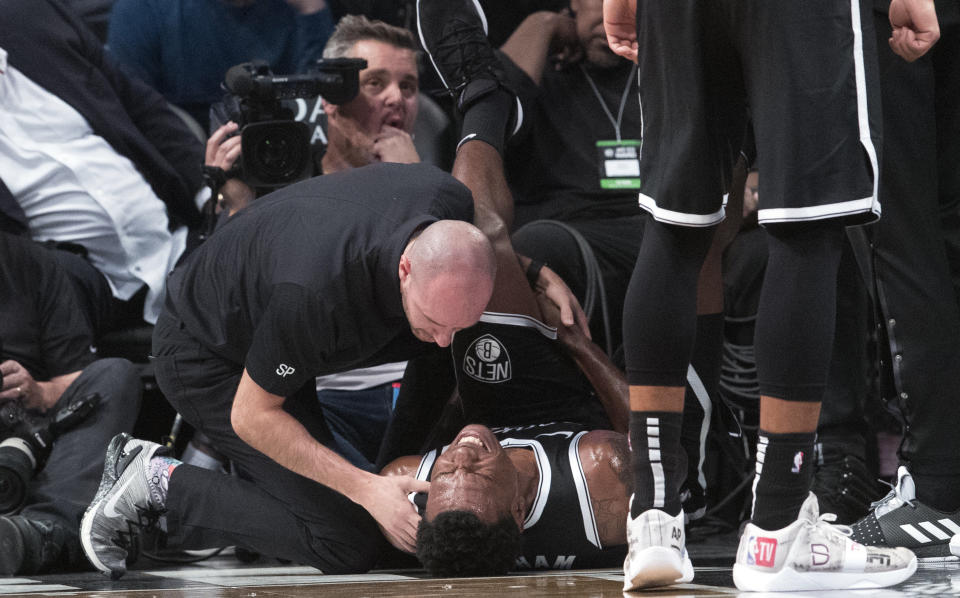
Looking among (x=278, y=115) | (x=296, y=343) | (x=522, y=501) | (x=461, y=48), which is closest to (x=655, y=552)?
(x=522, y=501)

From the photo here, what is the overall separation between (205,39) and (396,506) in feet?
6.87

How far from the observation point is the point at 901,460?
2037 mm

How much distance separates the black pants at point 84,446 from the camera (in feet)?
8.11

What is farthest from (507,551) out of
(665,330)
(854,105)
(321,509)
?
(854,105)

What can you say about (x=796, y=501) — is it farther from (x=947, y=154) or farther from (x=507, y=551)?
(x=947, y=154)

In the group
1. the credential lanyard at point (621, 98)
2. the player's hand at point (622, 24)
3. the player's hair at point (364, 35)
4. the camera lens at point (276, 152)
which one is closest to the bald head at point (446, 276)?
the player's hand at point (622, 24)

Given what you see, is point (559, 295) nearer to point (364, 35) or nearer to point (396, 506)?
point (396, 506)

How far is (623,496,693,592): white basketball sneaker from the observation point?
1490 mm

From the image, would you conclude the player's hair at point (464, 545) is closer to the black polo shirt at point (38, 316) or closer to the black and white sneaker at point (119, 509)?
the black and white sneaker at point (119, 509)

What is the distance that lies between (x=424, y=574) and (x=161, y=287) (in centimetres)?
140

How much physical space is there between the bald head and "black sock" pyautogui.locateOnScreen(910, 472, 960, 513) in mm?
858

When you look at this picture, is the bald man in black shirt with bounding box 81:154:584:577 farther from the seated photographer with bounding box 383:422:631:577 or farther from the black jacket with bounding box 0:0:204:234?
the black jacket with bounding box 0:0:204:234

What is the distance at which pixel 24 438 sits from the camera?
8.41 ft

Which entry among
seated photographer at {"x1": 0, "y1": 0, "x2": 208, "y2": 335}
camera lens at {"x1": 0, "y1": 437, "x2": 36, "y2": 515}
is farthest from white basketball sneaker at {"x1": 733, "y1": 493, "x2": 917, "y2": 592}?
seated photographer at {"x1": 0, "y1": 0, "x2": 208, "y2": 335}
